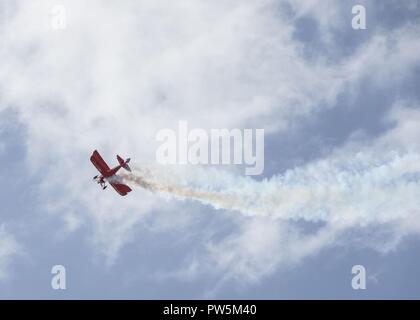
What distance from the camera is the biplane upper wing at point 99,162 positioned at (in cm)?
12938

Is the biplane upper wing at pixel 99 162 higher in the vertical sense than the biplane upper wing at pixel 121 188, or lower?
higher

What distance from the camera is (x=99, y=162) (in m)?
130

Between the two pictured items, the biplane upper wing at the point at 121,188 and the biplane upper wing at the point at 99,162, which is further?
the biplane upper wing at the point at 121,188

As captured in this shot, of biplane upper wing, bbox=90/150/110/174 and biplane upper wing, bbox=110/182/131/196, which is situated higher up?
biplane upper wing, bbox=90/150/110/174

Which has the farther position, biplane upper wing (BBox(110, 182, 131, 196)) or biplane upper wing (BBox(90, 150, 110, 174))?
biplane upper wing (BBox(110, 182, 131, 196))

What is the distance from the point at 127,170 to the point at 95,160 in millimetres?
5305

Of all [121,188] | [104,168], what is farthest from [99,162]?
[121,188]

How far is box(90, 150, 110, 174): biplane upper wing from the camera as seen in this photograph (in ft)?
424

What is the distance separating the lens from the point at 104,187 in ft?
427
